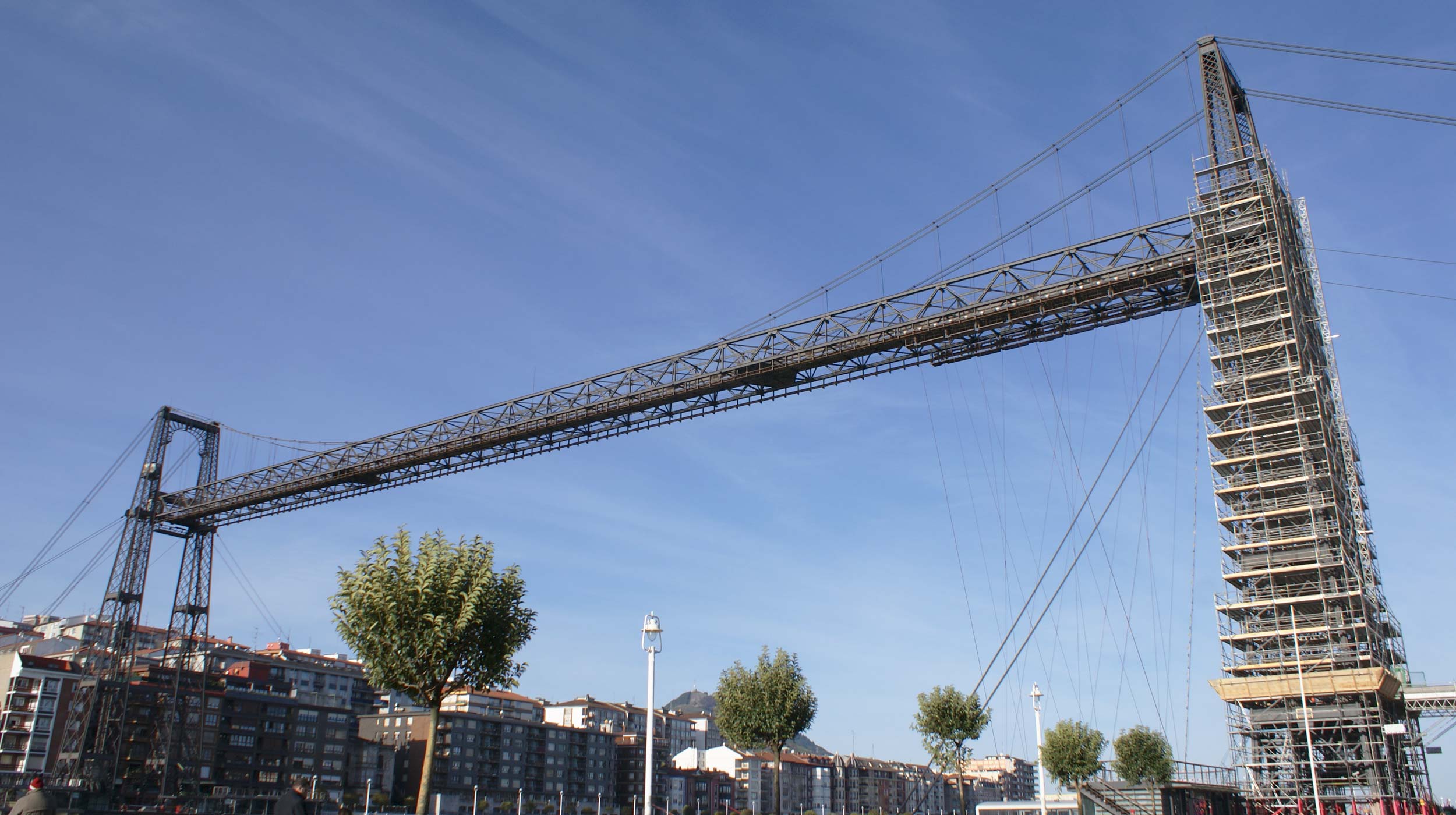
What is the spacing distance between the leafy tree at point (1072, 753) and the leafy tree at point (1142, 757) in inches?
258

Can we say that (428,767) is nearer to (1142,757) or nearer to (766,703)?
(766,703)

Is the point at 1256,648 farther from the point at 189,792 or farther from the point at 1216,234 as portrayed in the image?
the point at 189,792

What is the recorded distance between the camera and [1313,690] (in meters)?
34.7

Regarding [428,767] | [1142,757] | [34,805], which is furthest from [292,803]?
[1142,757]

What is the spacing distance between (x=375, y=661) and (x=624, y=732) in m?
137

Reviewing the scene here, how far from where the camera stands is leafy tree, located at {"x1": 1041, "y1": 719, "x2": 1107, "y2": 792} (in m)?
58.1

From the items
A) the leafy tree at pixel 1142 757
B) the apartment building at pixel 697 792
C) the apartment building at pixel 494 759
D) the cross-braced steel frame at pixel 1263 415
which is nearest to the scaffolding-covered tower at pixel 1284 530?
the cross-braced steel frame at pixel 1263 415

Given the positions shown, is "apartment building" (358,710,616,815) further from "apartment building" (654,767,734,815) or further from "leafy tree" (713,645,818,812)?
"leafy tree" (713,645,818,812)

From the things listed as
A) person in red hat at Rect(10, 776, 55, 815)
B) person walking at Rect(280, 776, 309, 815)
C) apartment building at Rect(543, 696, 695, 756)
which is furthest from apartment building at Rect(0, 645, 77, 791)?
person walking at Rect(280, 776, 309, 815)

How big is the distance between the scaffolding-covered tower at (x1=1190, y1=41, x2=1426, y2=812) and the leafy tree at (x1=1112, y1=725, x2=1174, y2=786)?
2839 cm

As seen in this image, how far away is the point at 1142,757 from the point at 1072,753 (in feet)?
33.2

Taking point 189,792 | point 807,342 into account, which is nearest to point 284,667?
point 189,792

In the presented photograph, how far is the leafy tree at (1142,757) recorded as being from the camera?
64.7 meters

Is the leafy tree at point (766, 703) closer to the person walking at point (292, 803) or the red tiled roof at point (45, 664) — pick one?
the person walking at point (292, 803)
